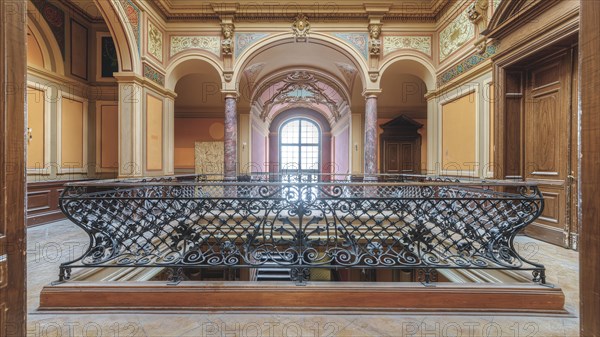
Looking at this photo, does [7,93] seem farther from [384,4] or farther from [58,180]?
[384,4]

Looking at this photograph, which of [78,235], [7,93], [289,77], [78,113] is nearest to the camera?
[7,93]

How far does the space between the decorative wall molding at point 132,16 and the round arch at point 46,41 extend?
1.83 meters

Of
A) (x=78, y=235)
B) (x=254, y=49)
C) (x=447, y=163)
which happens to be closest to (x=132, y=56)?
(x=254, y=49)

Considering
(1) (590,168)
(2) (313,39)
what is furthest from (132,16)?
(1) (590,168)

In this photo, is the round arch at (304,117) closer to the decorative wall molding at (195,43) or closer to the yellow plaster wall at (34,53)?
the decorative wall molding at (195,43)

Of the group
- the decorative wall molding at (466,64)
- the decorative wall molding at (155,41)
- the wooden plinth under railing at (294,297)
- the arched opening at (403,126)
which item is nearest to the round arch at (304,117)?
the arched opening at (403,126)

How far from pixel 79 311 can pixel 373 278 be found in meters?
6.57

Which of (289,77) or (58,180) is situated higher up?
(289,77)

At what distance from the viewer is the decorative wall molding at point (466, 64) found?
500 cm

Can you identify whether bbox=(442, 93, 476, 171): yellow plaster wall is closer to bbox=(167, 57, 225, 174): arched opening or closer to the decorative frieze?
the decorative frieze

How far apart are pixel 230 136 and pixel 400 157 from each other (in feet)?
21.3

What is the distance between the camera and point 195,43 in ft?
23.8

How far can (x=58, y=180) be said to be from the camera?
6113mm

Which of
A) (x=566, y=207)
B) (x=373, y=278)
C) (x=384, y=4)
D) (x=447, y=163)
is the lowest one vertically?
(x=373, y=278)
